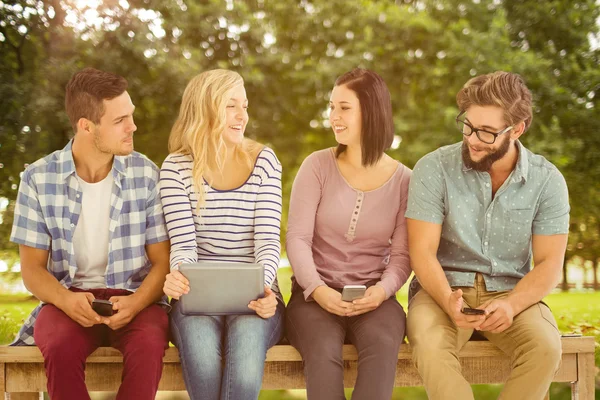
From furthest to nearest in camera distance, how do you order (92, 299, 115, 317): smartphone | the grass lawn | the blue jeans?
the grass lawn < (92, 299, 115, 317): smartphone < the blue jeans

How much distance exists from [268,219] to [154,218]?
435 millimetres

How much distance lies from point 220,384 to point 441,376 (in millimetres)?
734

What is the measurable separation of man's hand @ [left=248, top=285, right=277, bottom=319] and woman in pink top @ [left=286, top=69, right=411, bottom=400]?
0.49 feet

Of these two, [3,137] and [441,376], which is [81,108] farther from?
[3,137]

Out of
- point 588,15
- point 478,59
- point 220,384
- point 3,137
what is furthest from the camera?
point 588,15

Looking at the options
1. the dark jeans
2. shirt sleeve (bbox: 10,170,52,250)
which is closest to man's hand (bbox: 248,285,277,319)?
the dark jeans

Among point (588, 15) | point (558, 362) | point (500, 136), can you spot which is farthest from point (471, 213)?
point (588, 15)

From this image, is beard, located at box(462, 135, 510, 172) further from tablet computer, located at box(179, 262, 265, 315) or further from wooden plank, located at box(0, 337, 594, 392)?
tablet computer, located at box(179, 262, 265, 315)

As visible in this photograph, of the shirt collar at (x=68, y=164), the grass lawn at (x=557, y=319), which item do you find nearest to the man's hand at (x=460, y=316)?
the shirt collar at (x=68, y=164)

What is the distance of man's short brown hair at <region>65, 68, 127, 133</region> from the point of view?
2605 millimetres

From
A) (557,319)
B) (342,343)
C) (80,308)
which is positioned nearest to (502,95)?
(342,343)

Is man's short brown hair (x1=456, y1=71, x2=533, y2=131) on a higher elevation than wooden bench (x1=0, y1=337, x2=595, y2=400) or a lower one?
higher

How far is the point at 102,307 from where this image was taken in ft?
7.79

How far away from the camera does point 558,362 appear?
239 cm
